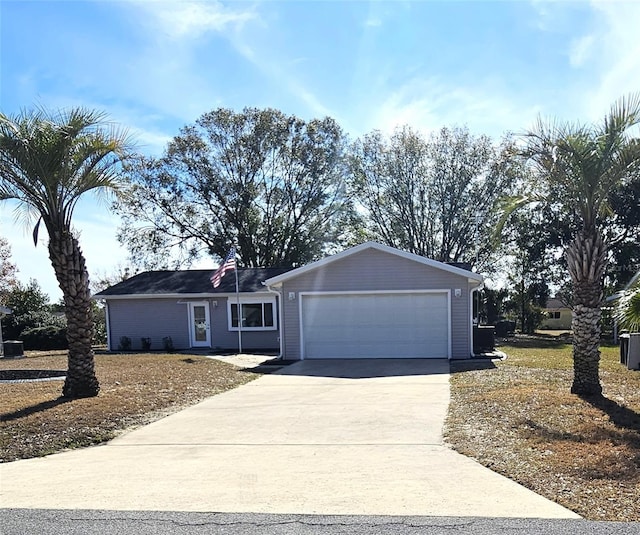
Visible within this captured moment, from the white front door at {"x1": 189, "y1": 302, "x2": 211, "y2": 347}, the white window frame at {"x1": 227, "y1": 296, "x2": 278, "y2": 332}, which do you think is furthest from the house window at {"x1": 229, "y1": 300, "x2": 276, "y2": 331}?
the white front door at {"x1": 189, "y1": 302, "x2": 211, "y2": 347}

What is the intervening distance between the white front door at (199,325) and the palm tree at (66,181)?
40.0 ft

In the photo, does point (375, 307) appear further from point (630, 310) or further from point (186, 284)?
point (186, 284)

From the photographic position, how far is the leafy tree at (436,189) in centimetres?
3244

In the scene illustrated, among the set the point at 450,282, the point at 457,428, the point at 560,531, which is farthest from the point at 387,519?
the point at 450,282

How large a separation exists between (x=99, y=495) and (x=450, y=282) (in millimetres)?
12584

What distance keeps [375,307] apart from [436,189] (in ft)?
60.1

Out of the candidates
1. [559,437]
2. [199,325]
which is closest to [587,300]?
[559,437]

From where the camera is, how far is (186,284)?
23000 mm

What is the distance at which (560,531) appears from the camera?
3.79m

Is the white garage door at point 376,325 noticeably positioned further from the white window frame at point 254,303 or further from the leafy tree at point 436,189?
the leafy tree at point 436,189

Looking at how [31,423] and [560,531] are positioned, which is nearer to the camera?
[560,531]

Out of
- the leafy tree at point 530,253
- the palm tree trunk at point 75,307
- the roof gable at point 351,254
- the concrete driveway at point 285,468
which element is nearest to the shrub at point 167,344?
the roof gable at point 351,254

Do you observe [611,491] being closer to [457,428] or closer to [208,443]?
[457,428]

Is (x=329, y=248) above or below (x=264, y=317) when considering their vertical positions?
above
